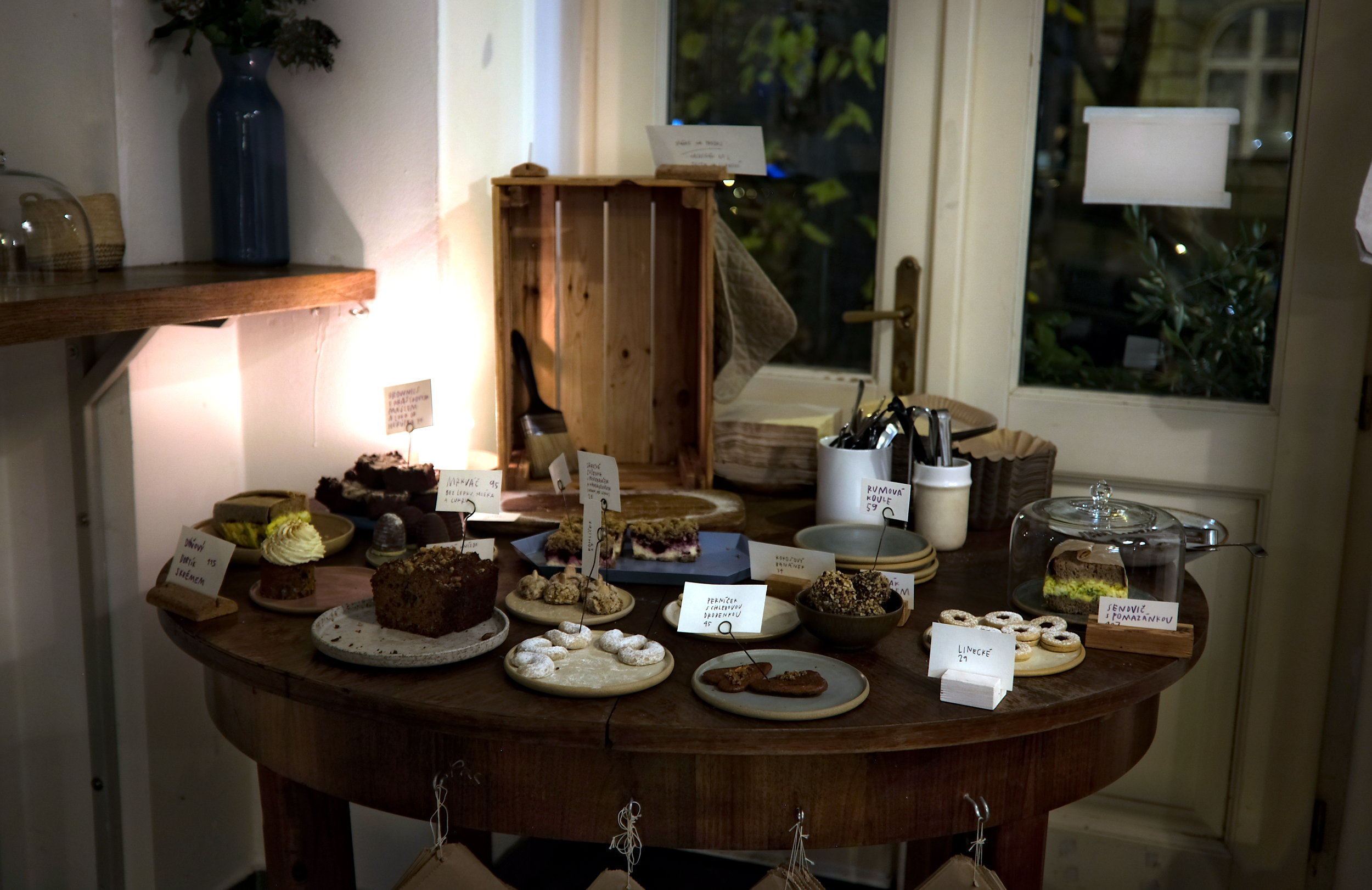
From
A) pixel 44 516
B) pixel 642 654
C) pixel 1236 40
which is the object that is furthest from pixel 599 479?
pixel 1236 40

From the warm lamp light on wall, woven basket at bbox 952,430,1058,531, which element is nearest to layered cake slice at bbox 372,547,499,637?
woven basket at bbox 952,430,1058,531

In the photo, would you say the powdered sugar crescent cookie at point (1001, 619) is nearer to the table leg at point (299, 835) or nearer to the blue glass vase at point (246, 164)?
the table leg at point (299, 835)

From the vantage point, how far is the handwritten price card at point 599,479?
1.42 meters

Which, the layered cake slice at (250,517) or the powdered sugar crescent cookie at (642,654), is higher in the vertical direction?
the layered cake slice at (250,517)

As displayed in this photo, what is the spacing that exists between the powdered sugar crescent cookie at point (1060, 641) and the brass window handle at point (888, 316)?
3.27ft

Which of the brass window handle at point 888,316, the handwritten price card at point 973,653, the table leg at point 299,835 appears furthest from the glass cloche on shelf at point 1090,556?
the table leg at point 299,835

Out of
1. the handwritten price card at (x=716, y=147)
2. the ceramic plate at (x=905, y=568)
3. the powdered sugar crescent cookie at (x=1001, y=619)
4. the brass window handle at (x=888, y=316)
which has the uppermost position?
the handwritten price card at (x=716, y=147)

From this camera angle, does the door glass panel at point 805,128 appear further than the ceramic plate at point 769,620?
Yes

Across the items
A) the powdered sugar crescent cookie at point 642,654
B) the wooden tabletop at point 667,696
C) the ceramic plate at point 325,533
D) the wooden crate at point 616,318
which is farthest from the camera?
the wooden crate at point 616,318

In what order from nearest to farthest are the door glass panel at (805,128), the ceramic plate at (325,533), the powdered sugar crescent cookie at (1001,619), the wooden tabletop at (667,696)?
1. the wooden tabletop at (667,696)
2. the powdered sugar crescent cookie at (1001,619)
3. the ceramic plate at (325,533)
4. the door glass panel at (805,128)

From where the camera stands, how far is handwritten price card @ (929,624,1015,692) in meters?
1.17

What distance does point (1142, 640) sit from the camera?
1284mm

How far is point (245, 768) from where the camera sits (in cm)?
214

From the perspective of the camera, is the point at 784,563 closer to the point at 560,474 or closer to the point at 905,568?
the point at 905,568
